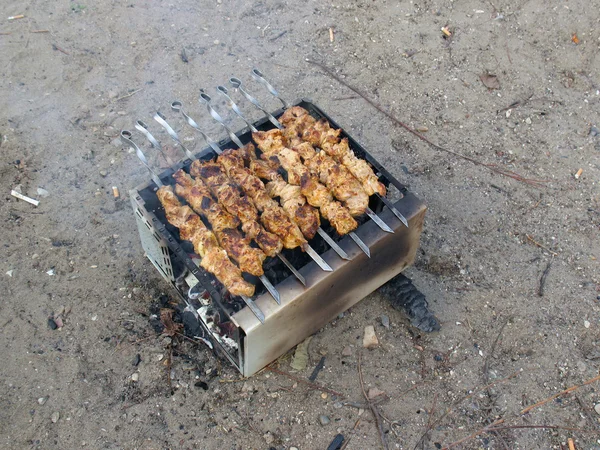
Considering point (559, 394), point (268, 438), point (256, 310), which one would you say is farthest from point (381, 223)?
point (559, 394)

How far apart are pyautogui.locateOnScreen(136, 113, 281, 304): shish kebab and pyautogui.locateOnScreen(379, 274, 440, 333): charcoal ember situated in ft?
4.23

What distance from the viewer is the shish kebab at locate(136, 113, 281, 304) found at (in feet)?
11.7

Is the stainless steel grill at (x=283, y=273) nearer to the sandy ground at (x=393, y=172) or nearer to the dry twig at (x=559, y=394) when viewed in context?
the sandy ground at (x=393, y=172)

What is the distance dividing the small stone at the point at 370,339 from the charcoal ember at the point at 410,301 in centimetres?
30

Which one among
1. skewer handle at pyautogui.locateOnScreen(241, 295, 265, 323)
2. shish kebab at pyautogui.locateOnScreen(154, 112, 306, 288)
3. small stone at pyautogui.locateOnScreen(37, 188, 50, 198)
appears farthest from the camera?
small stone at pyautogui.locateOnScreen(37, 188, 50, 198)

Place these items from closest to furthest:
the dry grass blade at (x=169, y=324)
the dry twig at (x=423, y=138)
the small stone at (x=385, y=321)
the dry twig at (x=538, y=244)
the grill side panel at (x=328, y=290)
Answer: the grill side panel at (x=328, y=290) < the dry grass blade at (x=169, y=324) < the small stone at (x=385, y=321) < the dry twig at (x=538, y=244) < the dry twig at (x=423, y=138)

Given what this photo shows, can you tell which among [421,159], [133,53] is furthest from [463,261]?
[133,53]

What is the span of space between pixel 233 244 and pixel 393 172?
2.40 meters

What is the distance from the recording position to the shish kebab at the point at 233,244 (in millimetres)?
3557

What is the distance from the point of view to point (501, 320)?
14.9 feet

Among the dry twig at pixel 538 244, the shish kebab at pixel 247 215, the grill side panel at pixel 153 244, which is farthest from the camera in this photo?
the dry twig at pixel 538 244

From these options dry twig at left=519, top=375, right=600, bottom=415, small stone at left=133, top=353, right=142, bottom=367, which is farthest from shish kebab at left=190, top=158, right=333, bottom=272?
dry twig at left=519, top=375, right=600, bottom=415

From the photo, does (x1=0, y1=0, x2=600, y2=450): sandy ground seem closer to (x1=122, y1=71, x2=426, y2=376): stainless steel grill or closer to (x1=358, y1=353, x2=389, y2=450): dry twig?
(x1=358, y1=353, x2=389, y2=450): dry twig

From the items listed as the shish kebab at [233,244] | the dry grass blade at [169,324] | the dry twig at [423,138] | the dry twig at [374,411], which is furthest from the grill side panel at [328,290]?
the dry twig at [423,138]
